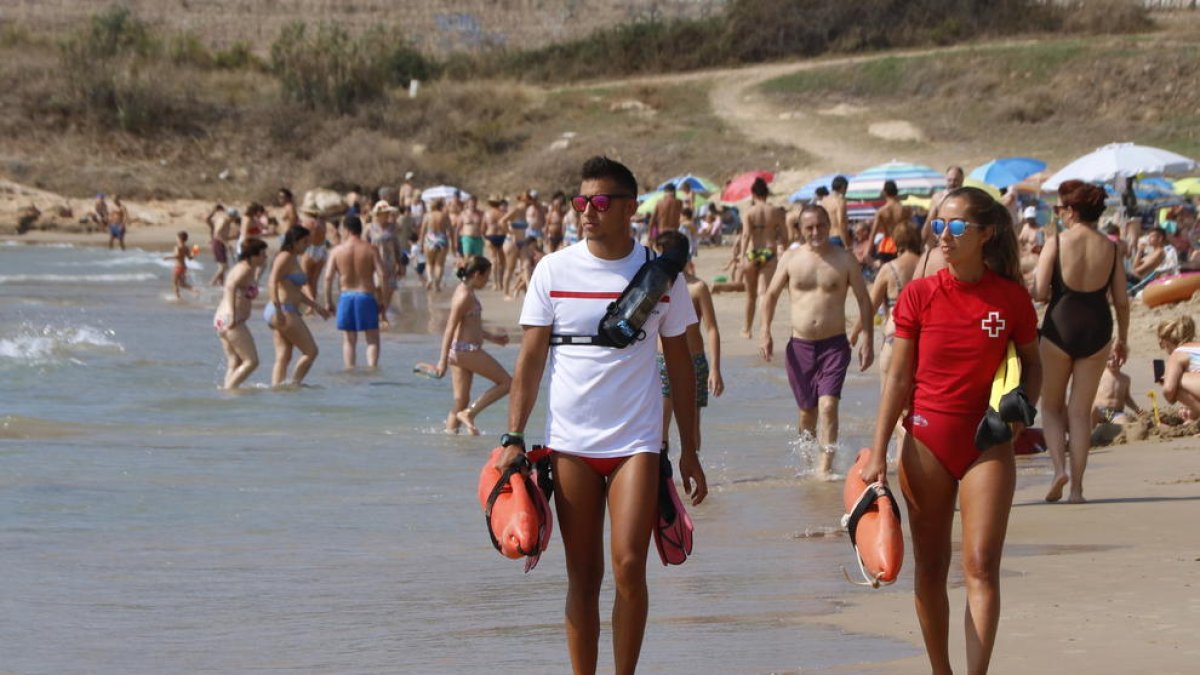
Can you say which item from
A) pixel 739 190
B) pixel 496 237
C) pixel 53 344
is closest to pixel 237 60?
pixel 739 190

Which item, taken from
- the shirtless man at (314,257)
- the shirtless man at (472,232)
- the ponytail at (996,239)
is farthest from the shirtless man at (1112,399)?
the shirtless man at (472,232)

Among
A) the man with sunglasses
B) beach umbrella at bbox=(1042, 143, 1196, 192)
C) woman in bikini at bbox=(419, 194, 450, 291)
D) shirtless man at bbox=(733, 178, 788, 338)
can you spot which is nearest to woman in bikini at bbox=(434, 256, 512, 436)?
the man with sunglasses

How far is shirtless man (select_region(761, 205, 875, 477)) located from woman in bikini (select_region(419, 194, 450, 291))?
60.5 feet

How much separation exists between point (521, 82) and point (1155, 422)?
48.1 m

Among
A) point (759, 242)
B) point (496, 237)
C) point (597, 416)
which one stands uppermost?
point (597, 416)

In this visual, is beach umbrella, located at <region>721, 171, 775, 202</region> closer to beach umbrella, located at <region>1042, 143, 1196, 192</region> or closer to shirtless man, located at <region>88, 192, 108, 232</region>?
beach umbrella, located at <region>1042, 143, 1196, 192</region>

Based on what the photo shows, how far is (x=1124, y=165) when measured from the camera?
73.4 ft

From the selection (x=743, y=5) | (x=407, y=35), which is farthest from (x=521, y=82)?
(x=407, y=35)

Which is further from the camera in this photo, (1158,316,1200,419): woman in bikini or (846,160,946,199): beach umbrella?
(846,160,946,199): beach umbrella

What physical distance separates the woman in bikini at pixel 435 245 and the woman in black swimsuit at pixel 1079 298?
801 inches

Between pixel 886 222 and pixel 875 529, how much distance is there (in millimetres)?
14588

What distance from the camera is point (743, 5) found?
58812mm

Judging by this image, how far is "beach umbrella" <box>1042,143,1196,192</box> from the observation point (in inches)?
880

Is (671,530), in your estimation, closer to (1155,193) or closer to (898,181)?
(898,181)
